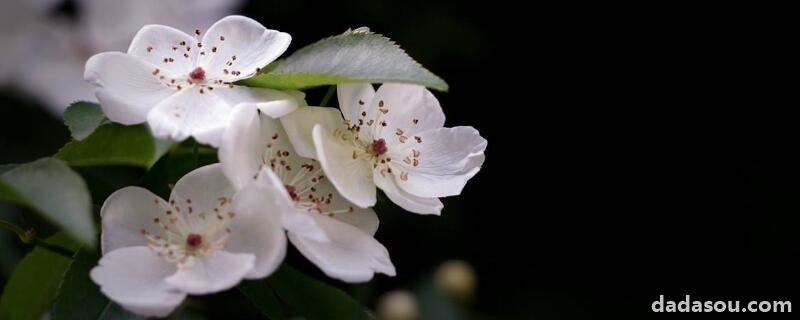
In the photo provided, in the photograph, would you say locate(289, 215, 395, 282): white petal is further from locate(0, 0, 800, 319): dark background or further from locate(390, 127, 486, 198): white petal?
locate(0, 0, 800, 319): dark background

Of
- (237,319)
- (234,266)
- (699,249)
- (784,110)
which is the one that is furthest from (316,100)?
(784,110)

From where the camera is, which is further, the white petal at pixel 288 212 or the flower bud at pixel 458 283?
the flower bud at pixel 458 283

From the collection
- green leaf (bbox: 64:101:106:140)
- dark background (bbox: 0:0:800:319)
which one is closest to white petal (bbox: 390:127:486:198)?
green leaf (bbox: 64:101:106:140)

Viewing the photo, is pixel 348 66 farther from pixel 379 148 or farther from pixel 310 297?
pixel 310 297

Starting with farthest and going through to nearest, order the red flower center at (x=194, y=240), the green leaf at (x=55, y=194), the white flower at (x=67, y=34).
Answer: the white flower at (x=67, y=34) → the red flower center at (x=194, y=240) → the green leaf at (x=55, y=194)

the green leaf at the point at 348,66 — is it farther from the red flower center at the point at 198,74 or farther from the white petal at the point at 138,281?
the white petal at the point at 138,281

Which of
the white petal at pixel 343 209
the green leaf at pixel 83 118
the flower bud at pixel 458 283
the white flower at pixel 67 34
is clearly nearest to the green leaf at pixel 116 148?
the green leaf at pixel 83 118

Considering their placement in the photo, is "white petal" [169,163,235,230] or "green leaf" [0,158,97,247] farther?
"white petal" [169,163,235,230]

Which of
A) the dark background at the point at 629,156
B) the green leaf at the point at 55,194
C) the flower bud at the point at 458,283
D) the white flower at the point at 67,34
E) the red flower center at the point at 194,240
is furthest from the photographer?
the dark background at the point at 629,156
